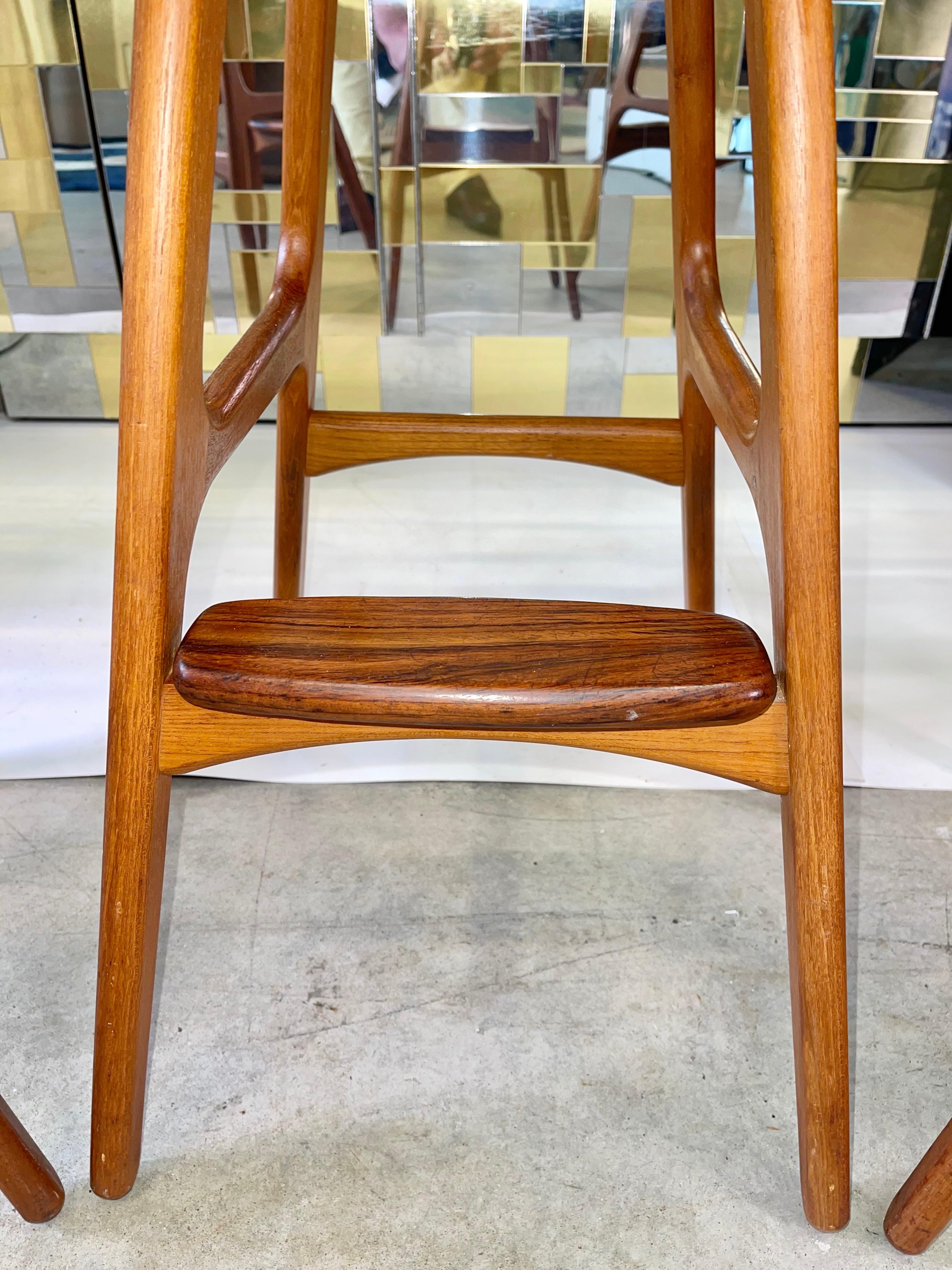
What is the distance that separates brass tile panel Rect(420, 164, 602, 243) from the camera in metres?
1.60

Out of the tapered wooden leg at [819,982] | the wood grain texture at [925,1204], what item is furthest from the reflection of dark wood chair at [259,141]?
the wood grain texture at [925,1204]

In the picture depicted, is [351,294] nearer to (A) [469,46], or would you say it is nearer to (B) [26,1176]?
(A) [469,46]

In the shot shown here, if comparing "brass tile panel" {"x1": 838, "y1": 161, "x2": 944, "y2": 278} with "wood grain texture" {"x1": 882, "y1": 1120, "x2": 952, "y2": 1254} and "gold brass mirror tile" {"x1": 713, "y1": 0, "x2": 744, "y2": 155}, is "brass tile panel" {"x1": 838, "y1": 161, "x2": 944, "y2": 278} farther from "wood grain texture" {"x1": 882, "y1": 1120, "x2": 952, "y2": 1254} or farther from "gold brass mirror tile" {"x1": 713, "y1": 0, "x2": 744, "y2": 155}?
"wood grain texture" {"x1": 882, "y1": 1120, "x2": 952, "y2": 1254}

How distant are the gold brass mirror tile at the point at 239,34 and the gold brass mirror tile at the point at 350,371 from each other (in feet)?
1.36

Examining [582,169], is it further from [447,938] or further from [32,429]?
[447,938]

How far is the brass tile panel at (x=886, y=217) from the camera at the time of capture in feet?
5.31

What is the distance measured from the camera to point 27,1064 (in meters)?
0.78

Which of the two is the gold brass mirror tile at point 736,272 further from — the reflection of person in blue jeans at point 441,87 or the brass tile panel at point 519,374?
the reflection of person in blue jeans at point 441,87

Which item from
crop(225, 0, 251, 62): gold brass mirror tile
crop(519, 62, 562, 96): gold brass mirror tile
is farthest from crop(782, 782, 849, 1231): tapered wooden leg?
crop(225, 0, 251, 62): gold brass mirror tile

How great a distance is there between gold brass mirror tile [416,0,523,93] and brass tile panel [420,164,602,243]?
11cm

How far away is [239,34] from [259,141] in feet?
0.45

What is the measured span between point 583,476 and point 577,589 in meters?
0.41

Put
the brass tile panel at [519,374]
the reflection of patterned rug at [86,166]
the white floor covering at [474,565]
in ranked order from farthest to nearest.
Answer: the brass tile panel at [519,374]
the reflection of patterned rug at [86,166]
the white floor covering at [474,565]

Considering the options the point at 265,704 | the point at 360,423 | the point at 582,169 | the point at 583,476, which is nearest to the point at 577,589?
the point at 583,476
